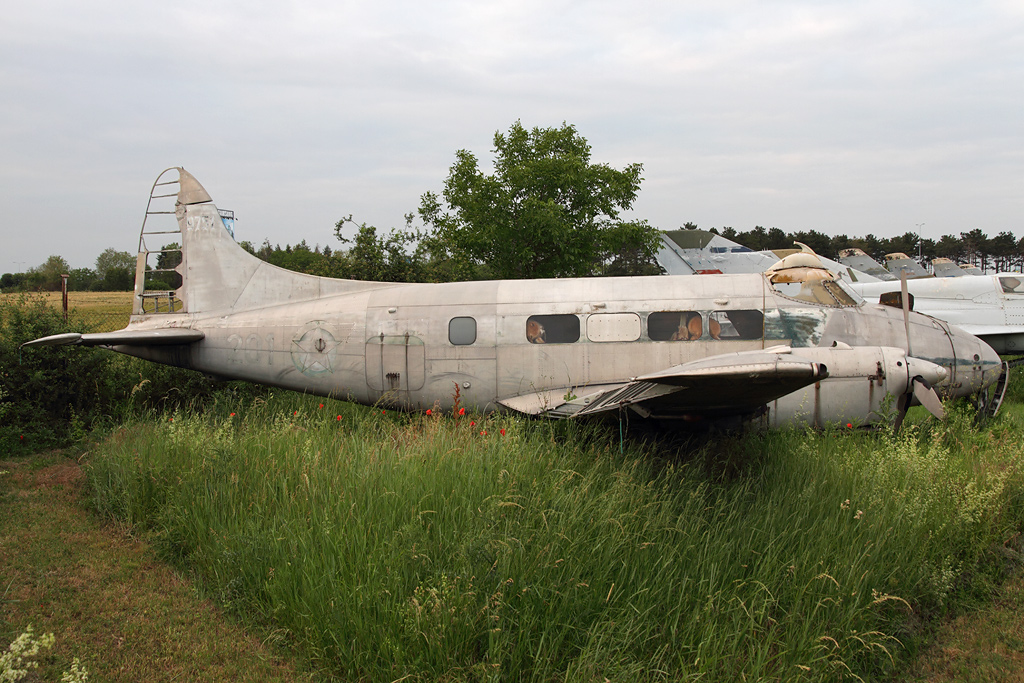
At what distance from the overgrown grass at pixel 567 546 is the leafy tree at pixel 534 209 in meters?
14.7

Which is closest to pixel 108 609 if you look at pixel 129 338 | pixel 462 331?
pixel 129 338

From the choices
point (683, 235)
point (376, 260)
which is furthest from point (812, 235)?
point (376, 260)

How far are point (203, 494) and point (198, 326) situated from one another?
176 inches

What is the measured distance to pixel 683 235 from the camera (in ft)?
108

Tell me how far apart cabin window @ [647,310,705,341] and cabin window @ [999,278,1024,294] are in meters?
13.0

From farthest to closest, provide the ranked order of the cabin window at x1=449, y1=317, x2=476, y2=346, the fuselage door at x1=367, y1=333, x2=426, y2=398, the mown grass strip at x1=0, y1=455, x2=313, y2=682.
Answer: the fuselage door at x1=367, y1=333, x2=426, y2=398, the cabin window at x1=449, y1=317, x2=476, y2=346, the mown grass strip at x1=0, y1=455, x2=313, y2=682

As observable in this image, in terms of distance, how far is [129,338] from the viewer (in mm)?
9234

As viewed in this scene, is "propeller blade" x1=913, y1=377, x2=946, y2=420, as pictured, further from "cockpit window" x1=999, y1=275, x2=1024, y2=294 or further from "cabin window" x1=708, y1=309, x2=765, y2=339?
"cockpit window" x1=999, y1=275, x2=1024, y2=294

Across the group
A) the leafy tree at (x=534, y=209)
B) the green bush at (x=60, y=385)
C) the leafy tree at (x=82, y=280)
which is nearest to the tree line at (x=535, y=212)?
the leafy tree at (x=534, y=209)

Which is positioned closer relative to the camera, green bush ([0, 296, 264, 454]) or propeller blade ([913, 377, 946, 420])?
propeller blade ([913, 377, 946, 420])

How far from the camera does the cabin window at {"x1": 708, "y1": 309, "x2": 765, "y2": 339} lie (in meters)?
8.73

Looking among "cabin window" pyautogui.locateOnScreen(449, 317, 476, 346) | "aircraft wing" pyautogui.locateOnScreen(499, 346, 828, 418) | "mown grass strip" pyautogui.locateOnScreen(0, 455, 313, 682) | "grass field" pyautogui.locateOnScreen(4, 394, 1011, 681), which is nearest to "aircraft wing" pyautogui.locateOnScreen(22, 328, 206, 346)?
"grass field" pyautogui.locateOnScreen(4, 394, 1011, 681)

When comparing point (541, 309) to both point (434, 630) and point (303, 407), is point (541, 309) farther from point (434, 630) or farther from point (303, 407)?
point (434, 630)

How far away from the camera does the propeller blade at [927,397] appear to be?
23.6ft
